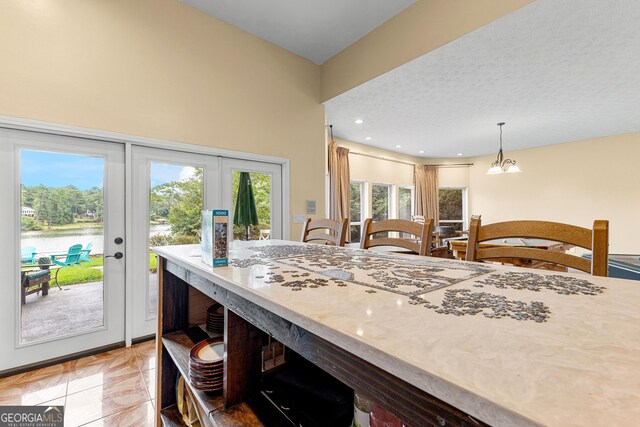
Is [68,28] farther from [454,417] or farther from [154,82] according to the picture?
[454,417]

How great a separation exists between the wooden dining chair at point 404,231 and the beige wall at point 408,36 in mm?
1968

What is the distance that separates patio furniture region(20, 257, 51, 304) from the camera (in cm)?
213

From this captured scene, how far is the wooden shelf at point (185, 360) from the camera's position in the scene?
0.92m

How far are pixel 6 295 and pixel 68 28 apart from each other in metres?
2.08

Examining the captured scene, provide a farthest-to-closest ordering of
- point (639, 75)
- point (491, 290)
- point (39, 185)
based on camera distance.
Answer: point (639, 75)
point (39, 185)
point (491, 290)

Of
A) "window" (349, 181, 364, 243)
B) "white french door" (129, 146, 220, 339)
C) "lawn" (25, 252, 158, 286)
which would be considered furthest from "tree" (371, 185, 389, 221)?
"lawn" (25, 252, 158, 286)

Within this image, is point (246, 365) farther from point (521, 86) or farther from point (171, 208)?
point (521, 86)

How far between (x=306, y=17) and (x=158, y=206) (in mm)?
2431

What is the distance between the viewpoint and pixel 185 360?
1.18 meters

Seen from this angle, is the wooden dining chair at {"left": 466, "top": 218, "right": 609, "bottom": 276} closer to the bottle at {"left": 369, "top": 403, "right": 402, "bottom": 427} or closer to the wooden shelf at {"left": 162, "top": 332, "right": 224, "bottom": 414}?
the bottle at {"left": 369, "top": 403, "right": 402, "bottom": 427}

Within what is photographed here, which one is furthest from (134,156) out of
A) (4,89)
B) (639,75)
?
(639,75)

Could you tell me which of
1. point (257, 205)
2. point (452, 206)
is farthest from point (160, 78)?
point (452, 206)

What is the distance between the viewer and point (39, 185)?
87.0 inches

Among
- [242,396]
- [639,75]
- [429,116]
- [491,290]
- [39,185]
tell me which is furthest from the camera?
[429,116]
